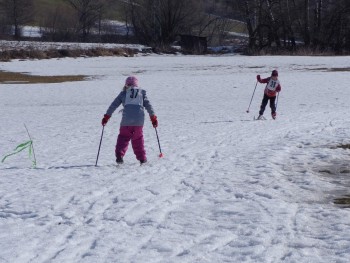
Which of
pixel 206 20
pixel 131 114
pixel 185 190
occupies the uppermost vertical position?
pixel 206 20

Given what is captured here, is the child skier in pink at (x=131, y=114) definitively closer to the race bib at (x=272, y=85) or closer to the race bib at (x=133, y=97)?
the race bib at (x=133, y=97)

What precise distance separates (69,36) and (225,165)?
78.9m

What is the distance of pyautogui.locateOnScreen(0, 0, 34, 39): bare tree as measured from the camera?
88.1m

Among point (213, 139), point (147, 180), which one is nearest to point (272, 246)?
point (147, 180)

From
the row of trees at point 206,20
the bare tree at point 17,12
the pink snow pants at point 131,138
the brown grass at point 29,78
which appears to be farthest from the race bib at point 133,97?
the bare tree at point 17,12

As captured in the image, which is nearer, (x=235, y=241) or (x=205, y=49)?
(x=235, y=241)

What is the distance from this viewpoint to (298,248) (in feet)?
19.6

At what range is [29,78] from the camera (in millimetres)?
35688

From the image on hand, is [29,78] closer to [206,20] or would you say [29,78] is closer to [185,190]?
[185,190]

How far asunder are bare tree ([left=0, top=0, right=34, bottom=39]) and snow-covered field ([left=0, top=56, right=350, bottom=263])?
237ft

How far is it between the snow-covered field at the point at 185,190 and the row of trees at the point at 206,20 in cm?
4895

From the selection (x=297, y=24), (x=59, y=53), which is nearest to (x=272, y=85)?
(x=59, y=53)

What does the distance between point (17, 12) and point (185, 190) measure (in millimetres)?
85465

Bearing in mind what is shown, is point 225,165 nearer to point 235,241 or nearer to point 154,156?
point 154,156
